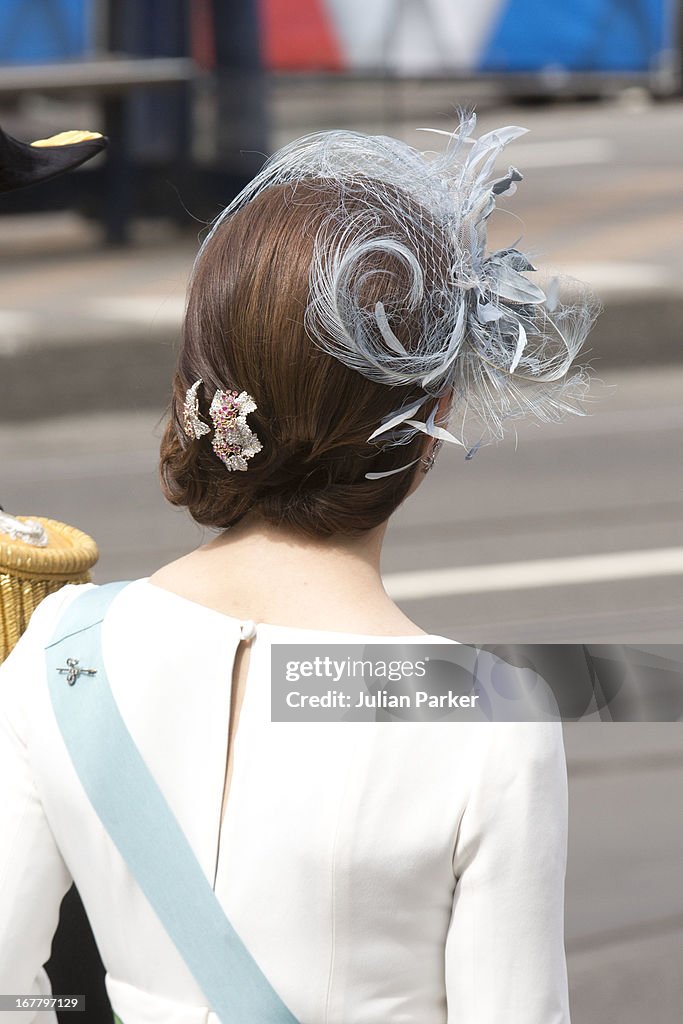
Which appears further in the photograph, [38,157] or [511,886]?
[38,157]

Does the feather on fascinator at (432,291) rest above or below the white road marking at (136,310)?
above

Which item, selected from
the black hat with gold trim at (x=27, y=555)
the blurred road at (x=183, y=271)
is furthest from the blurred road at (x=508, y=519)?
the black hat with gold trim at (x=27, y=555)

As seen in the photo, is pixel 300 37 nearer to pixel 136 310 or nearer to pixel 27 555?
pixel 136 310

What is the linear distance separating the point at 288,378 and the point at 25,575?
2.30 feet

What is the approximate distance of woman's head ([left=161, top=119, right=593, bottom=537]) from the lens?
3.95 ft

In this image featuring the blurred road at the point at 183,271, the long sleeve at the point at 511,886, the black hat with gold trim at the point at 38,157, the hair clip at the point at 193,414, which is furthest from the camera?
the blurred road at the point at 183,271

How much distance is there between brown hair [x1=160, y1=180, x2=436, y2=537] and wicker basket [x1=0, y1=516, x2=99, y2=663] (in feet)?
1.76

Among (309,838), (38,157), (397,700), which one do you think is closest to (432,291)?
(397,700)

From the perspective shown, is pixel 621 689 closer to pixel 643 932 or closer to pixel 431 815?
pixel 431 815

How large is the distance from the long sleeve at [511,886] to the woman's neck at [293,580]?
6.1 inches

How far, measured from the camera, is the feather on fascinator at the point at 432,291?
1203mm

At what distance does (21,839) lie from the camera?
51.1 inches

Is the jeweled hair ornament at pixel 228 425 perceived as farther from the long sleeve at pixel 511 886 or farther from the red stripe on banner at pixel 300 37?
the red stripe on banner at pixel 300 37

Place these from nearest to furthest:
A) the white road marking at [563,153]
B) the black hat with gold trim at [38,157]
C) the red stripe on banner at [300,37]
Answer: the black hat with gold trim at [38,157]
the red stripe on banner at [300,37]
the white road marking at [563,153]
